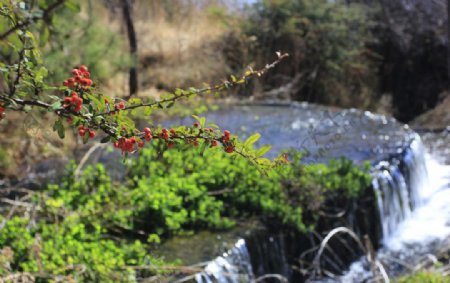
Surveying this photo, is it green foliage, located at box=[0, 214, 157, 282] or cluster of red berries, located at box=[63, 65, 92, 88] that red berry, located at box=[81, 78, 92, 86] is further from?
green foliage, located at box=[0, 214, 157, 282]

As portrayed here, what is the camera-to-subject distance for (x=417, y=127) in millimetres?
9695

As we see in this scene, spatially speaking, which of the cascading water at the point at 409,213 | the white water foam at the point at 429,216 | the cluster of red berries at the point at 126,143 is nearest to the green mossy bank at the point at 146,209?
the cascading water at the point at 409,213

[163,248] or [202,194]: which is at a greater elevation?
[202,194]

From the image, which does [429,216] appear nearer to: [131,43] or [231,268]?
[231,268]

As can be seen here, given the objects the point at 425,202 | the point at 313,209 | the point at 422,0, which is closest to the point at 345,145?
the point at 425,202

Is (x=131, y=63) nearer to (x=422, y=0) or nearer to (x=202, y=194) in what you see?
(x=202, y=194)

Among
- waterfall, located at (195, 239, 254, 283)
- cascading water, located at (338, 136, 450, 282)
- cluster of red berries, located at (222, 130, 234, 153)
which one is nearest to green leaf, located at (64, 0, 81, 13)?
cluster of red berries, located at (222, 130, 234, 153)

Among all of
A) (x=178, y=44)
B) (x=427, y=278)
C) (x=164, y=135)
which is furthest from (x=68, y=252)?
(x=178, y=44)

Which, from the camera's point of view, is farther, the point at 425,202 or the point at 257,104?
the point at 257,104

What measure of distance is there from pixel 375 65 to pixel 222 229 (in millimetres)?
7967

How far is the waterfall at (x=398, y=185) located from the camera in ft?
18.1

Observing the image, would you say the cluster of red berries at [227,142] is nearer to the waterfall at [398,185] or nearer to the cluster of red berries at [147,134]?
the cluster of red berries at [147,134]

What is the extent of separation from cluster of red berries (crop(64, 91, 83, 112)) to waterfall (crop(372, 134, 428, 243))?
4413 mm

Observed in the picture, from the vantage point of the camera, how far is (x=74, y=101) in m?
1.19
